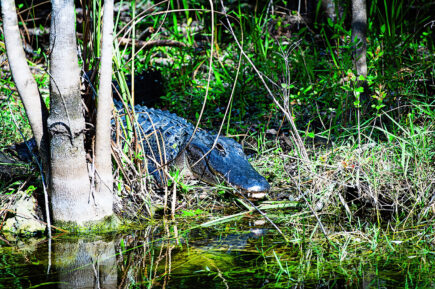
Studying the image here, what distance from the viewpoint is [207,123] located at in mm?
5207

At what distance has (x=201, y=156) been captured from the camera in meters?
3.94

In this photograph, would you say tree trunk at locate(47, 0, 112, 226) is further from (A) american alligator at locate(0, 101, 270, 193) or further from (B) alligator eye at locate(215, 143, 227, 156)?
(B) alligator eye at locate(215, 143, 227, 156)

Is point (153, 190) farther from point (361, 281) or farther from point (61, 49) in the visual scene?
point (361, 281)

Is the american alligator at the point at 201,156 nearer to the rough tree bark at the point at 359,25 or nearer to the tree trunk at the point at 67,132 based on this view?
the tree trunk at the point at 67,132

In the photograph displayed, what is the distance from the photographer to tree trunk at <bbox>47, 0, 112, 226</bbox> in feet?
8.13

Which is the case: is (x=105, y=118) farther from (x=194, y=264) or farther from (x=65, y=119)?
(x=194, y=264)

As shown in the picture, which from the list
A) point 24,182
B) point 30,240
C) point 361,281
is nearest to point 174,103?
point 24,182

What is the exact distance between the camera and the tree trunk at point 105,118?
8.29ft

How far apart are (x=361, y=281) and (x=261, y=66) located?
419 centimetres

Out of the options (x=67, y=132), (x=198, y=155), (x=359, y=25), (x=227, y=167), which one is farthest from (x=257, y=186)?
(x=359, y=25)

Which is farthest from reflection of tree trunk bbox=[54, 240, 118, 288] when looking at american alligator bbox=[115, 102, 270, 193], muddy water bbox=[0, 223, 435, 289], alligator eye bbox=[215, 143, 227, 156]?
alligator eye bbox=[215, 143, 227, 156]

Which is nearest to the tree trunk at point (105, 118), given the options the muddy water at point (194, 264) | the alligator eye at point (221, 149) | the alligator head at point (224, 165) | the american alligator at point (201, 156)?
the muddy water at point (194, 264)

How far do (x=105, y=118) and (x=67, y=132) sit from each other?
23 centimetres

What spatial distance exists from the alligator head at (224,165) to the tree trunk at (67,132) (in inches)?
34.9
